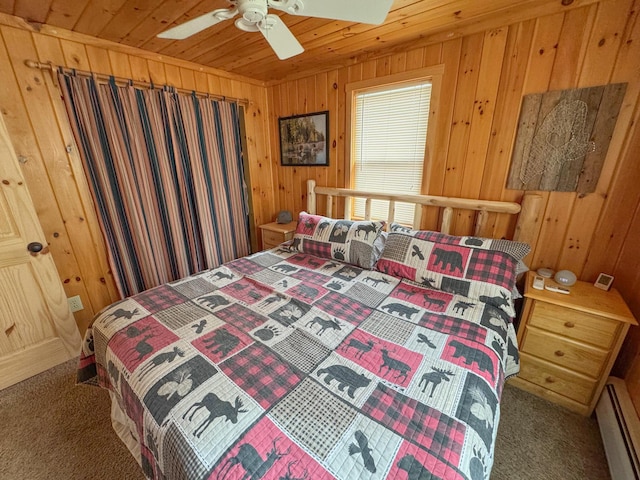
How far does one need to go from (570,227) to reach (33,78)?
3539mm

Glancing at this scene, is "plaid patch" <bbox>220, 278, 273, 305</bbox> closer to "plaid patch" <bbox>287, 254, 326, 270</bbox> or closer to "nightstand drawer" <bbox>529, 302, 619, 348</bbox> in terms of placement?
"plaid patch" <bbox>287, 254, 326, 270</bbox>

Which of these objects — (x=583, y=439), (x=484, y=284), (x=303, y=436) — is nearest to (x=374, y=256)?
(x=484, y=284)

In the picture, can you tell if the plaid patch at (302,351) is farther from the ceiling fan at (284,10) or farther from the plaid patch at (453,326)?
the ceiling fan at (284,10)

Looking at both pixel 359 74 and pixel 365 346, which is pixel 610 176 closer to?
pixel 365 346

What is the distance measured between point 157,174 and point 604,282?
3251 mm

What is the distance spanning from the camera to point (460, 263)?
5.36 ft

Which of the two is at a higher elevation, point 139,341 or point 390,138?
point 390,138

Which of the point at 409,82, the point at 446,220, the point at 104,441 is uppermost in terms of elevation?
the point at 409,82

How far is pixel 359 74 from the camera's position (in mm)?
2225

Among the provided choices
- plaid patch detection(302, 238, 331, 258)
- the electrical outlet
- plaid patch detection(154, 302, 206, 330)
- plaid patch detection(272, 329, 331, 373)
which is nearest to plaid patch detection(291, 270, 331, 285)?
plaid patch detection(302, 238, 331, 258)

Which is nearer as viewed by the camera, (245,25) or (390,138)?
(245,25)

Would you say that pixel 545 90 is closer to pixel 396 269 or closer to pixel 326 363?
pixel 396 269

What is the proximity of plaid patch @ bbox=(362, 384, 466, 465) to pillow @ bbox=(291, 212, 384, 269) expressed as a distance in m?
1.10

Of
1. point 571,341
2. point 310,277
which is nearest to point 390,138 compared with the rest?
point 310,277
